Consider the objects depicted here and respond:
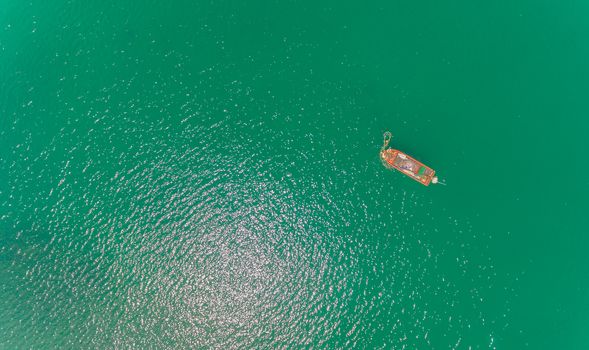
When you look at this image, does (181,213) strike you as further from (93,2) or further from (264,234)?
(93,2)

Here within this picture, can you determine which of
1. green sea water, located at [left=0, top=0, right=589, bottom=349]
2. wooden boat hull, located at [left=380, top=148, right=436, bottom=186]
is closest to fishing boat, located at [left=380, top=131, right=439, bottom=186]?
wooden boat hull, located at [left=380, top=148, right=436, bottom=186]

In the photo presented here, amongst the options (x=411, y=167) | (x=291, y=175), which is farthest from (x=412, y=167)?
(x=291, y=175)

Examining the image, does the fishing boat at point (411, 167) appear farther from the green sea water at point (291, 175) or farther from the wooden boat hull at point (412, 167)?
the green sea water at point (291, 175)

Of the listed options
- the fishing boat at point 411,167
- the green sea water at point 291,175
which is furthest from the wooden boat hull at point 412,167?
the green sea water at point 291,175

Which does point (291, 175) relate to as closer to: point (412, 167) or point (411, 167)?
point (411, 167)

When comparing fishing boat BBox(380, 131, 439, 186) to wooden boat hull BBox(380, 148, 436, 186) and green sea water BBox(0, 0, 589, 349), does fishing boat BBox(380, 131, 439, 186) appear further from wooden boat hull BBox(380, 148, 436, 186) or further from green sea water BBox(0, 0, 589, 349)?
green sea water BBox(0, 0, 589, 349)

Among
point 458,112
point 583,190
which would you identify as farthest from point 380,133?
point 583,190

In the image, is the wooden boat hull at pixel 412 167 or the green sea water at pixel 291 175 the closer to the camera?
the green sea water at pixel 291 175
